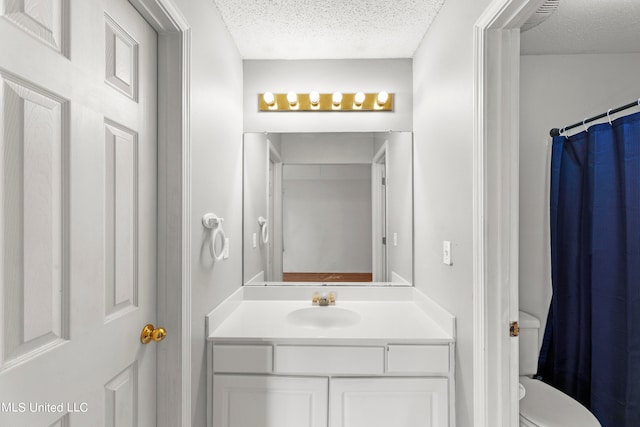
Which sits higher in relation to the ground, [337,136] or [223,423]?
[337,136]

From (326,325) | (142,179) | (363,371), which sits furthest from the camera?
(326,325)

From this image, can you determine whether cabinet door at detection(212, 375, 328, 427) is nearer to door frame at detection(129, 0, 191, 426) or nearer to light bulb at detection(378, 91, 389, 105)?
door frame at detection(129, 0, 191, 426)

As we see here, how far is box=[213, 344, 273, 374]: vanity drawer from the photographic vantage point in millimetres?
1576

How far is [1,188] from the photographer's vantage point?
0.67 meters

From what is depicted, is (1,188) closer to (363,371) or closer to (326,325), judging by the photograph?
(363,371)

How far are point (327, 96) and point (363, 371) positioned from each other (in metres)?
1.61

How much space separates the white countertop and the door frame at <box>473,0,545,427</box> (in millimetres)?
303

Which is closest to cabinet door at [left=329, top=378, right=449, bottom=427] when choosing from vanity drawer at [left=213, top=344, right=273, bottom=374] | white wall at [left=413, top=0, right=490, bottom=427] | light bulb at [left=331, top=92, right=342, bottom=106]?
white wall at [left=413, top=0, right=490, bottom=427]

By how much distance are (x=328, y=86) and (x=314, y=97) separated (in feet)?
0.45

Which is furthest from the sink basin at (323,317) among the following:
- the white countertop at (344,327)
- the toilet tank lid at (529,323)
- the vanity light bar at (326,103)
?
the vanity light bar at (326,103)

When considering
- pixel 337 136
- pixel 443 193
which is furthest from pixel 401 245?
pixel 337 136

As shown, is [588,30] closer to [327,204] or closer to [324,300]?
[327,204]

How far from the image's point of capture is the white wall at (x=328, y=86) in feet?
7.33

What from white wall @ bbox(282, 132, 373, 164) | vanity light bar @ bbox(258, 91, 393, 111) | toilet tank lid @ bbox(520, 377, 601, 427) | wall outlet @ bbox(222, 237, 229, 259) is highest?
vanity light bar @ bbox(258, 91, 393, 111)
